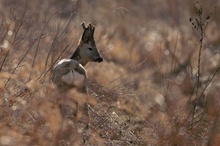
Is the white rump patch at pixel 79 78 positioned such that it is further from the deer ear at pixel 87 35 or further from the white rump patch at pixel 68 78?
the deer ear at pixel 87 35

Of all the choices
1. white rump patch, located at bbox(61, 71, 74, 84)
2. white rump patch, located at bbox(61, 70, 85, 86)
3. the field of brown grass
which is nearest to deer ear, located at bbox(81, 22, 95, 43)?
the field of brown grass

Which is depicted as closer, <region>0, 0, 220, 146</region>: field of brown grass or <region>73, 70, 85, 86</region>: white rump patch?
<region>0, 0, 220, 146</region>: field of brown grass

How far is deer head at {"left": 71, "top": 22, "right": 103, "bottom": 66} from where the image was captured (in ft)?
31.6

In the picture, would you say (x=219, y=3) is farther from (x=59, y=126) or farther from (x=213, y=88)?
(x=59, y=126)

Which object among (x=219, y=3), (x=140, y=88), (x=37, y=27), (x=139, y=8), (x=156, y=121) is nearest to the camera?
(x=156, y=121)

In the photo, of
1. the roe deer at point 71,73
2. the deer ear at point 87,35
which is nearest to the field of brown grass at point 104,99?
the roe deer at point 71,73

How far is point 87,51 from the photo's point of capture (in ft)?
31.8

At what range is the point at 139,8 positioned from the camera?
19422mm

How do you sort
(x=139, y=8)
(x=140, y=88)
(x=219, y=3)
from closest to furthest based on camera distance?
(x=140, y=88) < (x=219, y=3) < (x=139, y=8)

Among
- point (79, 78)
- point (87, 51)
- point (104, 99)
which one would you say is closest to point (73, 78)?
point (79, 78)

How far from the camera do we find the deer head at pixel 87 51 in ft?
31.6

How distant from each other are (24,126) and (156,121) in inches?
49.0

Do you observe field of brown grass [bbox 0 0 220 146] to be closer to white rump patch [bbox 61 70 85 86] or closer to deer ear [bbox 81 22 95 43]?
white rump patch [bbox 61 70 85 86]

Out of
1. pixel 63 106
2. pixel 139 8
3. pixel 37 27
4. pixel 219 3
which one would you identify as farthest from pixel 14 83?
pixel 139 8
